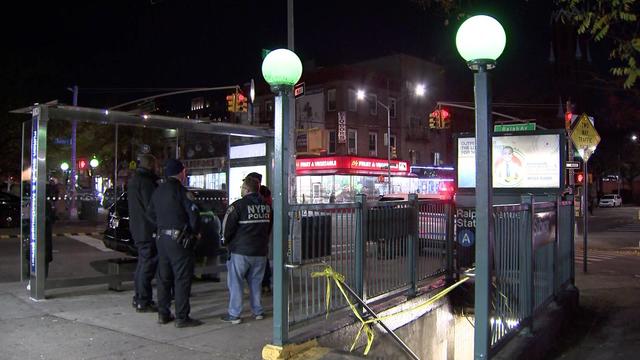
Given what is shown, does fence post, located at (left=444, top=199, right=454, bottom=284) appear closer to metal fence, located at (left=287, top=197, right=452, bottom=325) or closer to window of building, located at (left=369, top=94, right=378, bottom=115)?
metal fence, located at (left=287, top=197, right=452, bottom=325)

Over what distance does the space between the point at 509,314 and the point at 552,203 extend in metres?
2.12

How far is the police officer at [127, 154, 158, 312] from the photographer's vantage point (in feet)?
24.2

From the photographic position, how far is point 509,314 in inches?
251

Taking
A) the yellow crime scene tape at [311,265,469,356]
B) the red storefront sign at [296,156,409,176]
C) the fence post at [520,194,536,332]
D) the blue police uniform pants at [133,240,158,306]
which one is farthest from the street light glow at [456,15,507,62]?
the red storefront sign at [296,156,409,176]

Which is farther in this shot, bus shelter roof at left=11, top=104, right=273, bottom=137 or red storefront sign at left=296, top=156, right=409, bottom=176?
red storefront sign at left=296, top=156, right=409, bottom=176

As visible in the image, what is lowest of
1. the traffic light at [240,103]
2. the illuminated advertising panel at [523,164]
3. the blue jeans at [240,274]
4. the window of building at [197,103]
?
the blue jeans at [240,274]

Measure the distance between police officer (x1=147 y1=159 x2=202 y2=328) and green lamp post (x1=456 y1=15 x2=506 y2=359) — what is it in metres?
3.32

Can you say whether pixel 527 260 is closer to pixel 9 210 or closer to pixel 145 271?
pixel 145 271

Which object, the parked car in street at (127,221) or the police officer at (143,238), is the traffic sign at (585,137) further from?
the police officer at (143,238)

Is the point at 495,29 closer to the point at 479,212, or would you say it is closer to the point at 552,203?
the point at 479,212

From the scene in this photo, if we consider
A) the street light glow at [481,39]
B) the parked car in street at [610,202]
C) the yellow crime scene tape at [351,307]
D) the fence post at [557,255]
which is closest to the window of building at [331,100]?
the parked car in street at [610,202]

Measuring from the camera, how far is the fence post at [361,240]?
6.53 meters

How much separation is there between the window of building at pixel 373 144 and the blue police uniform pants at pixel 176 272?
39.7 meters

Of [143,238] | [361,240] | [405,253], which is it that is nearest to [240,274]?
[361,240]
